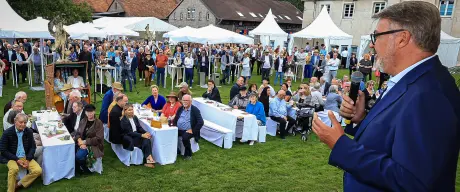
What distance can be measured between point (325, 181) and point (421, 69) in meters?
5.22

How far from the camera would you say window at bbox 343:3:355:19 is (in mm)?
26661

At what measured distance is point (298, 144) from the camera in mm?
8359

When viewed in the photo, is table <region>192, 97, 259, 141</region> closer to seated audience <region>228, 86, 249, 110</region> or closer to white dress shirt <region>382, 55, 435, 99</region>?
seated audience <region>228, 86, 249, 110</region>

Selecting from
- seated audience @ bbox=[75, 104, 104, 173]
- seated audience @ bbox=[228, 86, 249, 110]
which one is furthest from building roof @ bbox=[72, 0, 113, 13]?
seated audience @ bbox=[75, 104, 104, 173]

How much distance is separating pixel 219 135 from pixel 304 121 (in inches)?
99.1

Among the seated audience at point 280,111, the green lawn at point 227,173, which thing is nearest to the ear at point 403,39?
the green lawn at point 227,173

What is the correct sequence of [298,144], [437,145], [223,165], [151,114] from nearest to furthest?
1. [437,145]
2. [223,165]
3. [151,114]
4. [298,144]

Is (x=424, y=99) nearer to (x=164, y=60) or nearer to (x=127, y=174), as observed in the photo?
(x=127, y=174)

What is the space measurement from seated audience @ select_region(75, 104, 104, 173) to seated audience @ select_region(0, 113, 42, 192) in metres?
0.69

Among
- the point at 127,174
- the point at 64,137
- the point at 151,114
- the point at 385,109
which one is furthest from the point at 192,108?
the point at 385,109

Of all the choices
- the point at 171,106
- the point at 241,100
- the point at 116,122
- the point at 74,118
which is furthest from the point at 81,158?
the point at 241,100

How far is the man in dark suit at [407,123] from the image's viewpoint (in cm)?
115

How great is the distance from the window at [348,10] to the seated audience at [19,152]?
25923 millimetres

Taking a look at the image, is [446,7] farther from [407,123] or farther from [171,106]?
[407,123]
